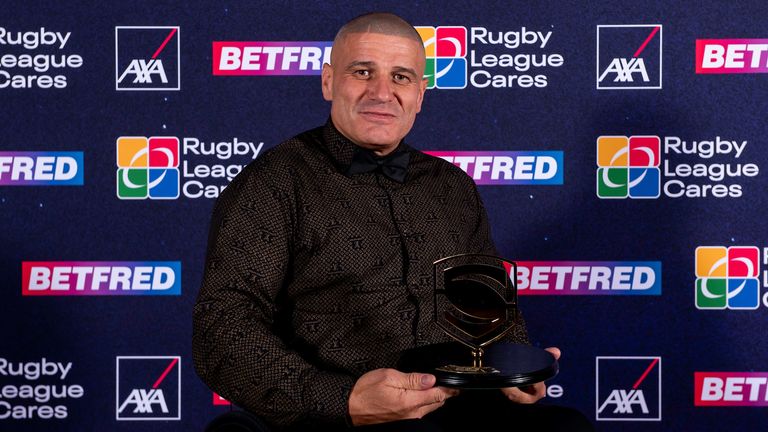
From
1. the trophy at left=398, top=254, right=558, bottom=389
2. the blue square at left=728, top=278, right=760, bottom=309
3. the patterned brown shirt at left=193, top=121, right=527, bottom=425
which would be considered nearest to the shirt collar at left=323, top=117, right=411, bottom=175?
the patterned brown shirt at left=193, top=121, right=527, bottom=425

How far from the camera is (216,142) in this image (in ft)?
10.0

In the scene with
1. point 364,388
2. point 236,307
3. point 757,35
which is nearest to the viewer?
point 364,388

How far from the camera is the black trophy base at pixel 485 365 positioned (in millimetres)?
1444

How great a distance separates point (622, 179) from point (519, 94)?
487 millimetres

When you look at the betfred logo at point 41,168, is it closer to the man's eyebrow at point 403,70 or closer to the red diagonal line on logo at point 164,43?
the red diagonal line on logo at point 164,43

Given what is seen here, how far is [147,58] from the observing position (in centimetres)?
306

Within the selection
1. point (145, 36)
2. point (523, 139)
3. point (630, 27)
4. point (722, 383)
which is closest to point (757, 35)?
point (630, 27)

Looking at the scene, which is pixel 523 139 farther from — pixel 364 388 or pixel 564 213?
pixel 364 388

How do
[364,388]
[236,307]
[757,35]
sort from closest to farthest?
[364,388], [236,307], [757,35]

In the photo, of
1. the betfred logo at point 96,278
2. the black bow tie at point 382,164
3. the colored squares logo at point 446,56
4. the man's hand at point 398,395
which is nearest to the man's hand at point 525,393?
the man's hand at point 398,395

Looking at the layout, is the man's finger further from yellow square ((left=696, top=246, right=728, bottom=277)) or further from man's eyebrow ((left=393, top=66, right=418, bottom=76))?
yellow square ((left=696, top=246, right=728, bottom=277))

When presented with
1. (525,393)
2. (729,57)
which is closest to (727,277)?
(729,57)

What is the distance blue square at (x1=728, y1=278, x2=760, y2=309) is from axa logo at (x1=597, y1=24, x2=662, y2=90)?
771 millimetres

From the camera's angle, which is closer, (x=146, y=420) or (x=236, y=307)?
(x=236, y=307)
